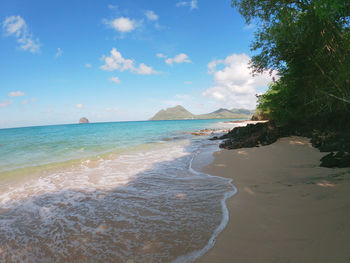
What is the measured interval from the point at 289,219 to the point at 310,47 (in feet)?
28.6

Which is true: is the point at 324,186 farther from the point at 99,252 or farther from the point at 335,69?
the point at 335,69

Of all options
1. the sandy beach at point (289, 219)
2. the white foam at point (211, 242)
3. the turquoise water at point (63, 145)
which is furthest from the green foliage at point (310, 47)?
the turquoise water at point (63, 145)

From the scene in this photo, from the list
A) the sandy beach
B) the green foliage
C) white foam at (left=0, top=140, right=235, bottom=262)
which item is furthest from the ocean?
the green foliage

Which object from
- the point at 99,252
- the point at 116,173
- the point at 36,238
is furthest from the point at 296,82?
the point at 36,238

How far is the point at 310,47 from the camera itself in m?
8.20

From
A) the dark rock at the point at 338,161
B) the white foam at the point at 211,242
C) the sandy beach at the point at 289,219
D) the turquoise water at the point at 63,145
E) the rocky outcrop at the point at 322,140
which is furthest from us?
the turquoise water at the point at 63,145

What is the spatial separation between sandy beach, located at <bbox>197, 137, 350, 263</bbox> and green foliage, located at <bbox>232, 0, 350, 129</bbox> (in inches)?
175

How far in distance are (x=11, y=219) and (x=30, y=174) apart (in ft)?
19.1

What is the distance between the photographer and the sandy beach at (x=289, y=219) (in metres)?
2.38

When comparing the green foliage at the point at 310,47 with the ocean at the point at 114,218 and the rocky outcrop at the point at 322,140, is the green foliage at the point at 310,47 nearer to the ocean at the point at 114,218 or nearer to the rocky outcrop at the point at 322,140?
the rocky outcrop at the point at 322,140

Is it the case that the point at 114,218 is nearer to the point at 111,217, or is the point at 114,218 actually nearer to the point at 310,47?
the point at 111,217

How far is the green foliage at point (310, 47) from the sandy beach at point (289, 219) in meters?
4.44

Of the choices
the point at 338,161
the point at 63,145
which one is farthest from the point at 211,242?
the point at 63,145

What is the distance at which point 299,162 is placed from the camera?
6.76 meters
